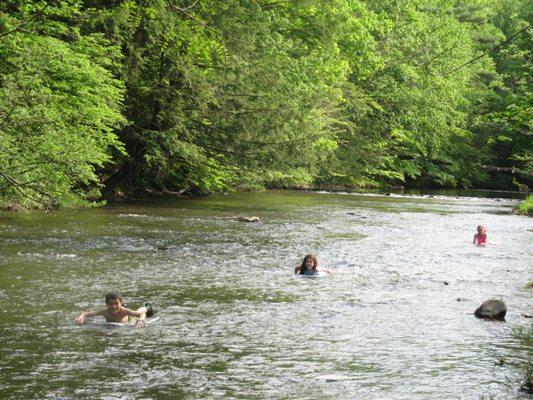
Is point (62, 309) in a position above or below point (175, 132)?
below

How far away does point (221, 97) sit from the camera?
113 feet

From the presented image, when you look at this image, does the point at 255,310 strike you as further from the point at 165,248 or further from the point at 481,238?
the point at 481,238

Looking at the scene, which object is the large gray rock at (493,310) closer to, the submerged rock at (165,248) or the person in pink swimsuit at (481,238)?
the submerged rock at (165,248)

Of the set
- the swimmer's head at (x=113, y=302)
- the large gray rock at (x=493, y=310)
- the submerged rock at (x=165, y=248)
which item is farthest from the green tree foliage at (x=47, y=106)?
the large gray rock at (x=493, y=310)

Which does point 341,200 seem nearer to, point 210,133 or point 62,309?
point 210,133

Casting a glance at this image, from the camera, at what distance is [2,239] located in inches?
809

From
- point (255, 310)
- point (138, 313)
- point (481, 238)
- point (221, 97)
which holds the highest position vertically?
point (221, 97)

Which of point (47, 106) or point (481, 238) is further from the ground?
point (47, 106)

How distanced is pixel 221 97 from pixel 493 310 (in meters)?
22.5

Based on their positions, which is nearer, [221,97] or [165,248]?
[165,248]

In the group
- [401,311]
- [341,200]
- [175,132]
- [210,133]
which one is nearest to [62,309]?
[401,311]

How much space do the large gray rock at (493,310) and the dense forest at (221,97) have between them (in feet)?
9.96

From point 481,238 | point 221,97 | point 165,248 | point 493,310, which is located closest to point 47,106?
point 165,248

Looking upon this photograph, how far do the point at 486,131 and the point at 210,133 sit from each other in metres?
41.3
